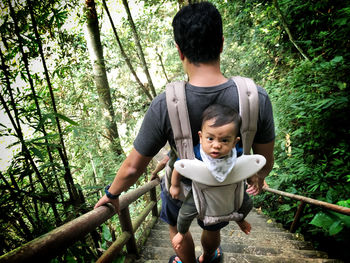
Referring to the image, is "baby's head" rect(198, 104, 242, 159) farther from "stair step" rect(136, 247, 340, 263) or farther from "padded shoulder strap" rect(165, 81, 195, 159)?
"stair step" rect(136, 247, 340, 263)

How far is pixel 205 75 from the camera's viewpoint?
1.04 meters

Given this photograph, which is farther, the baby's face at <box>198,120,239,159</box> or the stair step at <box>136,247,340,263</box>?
the stair step at <box>136,247,340,263</box>

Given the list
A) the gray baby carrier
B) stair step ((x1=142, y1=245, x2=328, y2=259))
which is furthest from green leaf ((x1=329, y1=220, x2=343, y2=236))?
the gray baby carrier

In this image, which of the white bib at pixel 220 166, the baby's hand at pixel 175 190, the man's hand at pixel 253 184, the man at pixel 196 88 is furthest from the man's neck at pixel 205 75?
the man's hand at pixel 253 184

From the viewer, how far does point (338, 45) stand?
3078 mm

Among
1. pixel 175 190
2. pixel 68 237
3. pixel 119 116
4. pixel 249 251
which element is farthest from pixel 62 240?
pixel 119 116

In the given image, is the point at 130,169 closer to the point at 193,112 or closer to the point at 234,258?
the point at 193,112

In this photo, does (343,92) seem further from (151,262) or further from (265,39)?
(151,262)

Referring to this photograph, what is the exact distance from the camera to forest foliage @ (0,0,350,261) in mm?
1649

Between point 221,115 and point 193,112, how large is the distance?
6.2 inches

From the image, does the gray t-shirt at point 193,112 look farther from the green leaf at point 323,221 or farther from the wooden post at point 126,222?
the green leaf at point 323,221

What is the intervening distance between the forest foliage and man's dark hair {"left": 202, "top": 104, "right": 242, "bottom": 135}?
51.2 inches

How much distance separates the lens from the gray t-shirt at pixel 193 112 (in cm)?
102

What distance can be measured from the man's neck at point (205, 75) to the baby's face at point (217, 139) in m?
0.22
